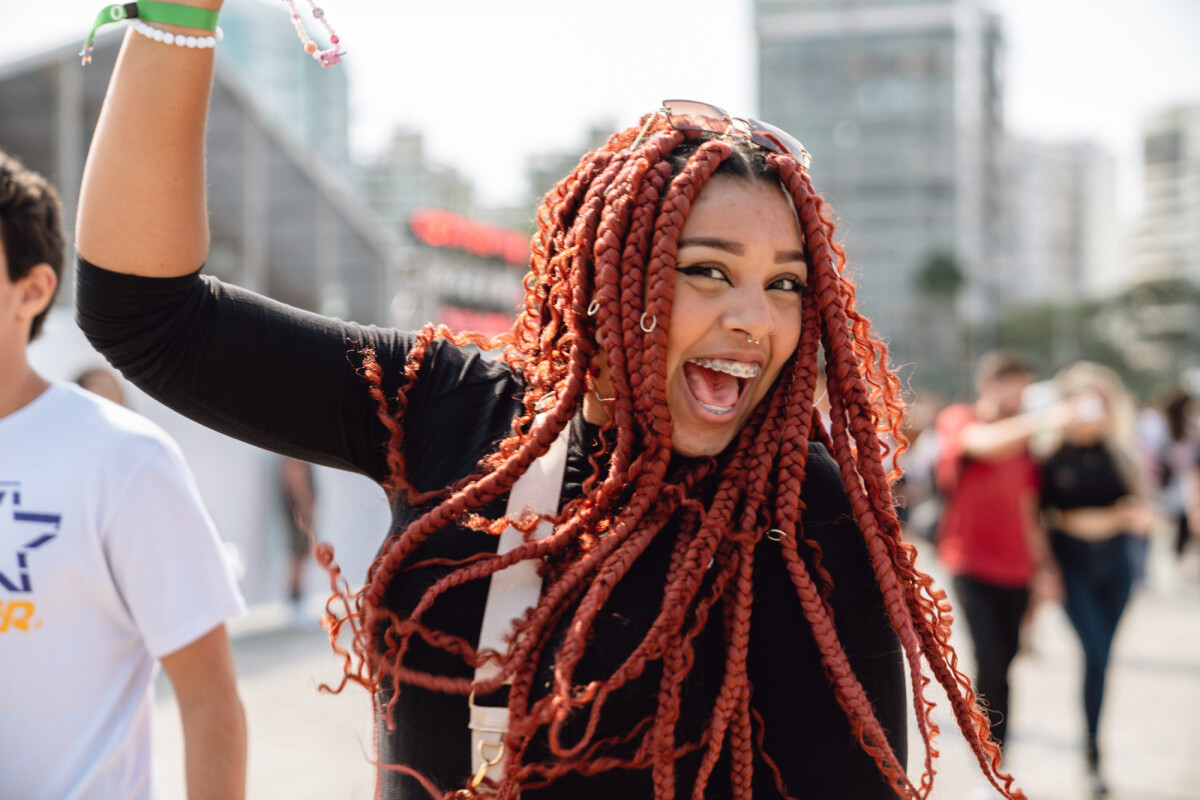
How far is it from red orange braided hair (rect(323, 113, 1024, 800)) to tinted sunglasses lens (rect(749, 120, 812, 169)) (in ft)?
0.09

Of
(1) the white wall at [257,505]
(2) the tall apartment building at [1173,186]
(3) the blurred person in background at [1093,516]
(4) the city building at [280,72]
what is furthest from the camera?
(2) the tall apartment building at [1173,186]

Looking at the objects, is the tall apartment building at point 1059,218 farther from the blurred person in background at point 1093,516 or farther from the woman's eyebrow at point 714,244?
the woman's eyebrow at point 714,244

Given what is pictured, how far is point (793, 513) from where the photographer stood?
1.57 metres

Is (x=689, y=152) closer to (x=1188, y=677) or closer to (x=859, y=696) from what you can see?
(x=859, y=696)

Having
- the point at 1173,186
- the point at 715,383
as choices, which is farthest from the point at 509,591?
the point at 1173,186

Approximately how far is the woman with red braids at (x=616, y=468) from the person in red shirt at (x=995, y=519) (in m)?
3.65

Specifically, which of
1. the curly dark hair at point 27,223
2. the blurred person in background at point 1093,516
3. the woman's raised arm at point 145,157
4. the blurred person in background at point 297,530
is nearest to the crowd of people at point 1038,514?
the blurred person in background at point 1093,516

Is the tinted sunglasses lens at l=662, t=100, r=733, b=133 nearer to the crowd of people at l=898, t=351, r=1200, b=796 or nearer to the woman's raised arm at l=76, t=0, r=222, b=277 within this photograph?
the woman's raised arm at l=76, t=0, r=222, b=277

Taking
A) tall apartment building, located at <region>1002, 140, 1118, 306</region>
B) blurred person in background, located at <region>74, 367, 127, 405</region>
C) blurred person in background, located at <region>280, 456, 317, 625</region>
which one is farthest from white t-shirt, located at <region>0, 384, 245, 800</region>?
tall apartment building, located at <region>1002, 140, 1118, 306</region>

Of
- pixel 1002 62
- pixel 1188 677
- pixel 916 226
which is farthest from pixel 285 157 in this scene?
pixel 1002 62

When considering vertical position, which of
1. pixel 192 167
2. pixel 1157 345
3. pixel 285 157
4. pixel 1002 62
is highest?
pixel 1002 62

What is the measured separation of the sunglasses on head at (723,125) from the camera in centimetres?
170

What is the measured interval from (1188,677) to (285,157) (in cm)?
1280

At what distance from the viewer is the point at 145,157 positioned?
1.34m
